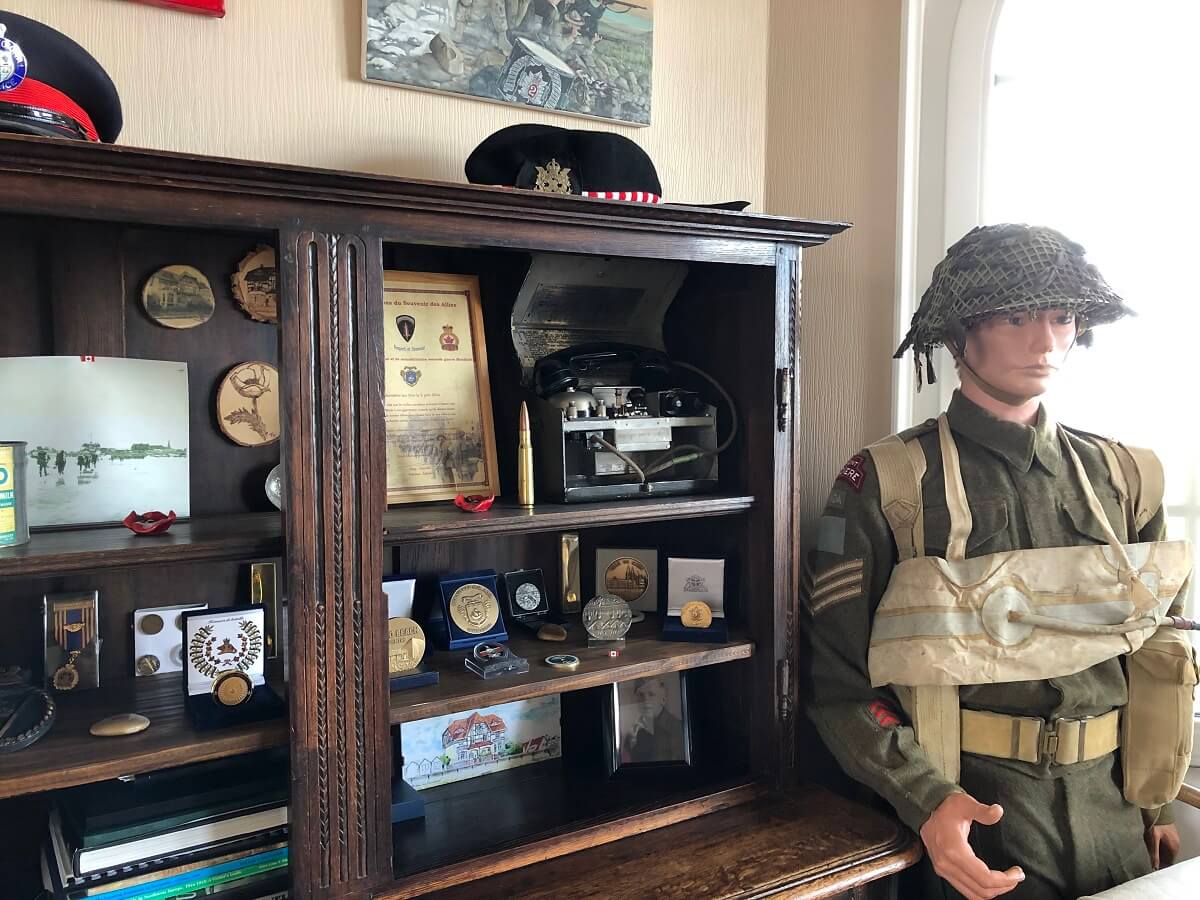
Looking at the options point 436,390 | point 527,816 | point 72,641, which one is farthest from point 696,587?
point 72,641

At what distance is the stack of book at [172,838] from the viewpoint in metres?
1.19

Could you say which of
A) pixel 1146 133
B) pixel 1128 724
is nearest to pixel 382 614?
pixel 1128 724

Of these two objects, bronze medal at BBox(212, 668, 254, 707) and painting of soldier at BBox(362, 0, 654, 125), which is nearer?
bronze medal at BBox(212, 668, 254, 707)

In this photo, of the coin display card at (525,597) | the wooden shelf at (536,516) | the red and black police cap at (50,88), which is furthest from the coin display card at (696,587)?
the red and black police cap at (50,88)

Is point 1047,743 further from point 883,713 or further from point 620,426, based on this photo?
point 620,426

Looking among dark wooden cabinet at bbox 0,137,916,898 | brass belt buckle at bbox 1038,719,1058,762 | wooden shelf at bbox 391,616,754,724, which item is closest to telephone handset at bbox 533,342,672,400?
dark wooden cabinet at bbox 0,137,916,898

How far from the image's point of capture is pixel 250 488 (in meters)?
1.49

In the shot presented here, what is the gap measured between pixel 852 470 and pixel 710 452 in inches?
10.2

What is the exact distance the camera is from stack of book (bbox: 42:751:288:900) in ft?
3.89

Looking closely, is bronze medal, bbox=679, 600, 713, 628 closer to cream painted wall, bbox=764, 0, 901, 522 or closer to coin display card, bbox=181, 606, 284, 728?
cream painted wall, bbox=764, 0, 901, 522

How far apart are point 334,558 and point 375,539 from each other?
0.20 feet

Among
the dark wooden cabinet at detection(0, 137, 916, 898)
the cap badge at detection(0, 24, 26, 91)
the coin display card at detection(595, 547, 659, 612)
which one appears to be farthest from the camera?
the coin display card at detection(595, 547, 659, 612)

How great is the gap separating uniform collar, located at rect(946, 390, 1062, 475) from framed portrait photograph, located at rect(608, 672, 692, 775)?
2.33 ft

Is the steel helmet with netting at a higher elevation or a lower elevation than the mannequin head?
higher
